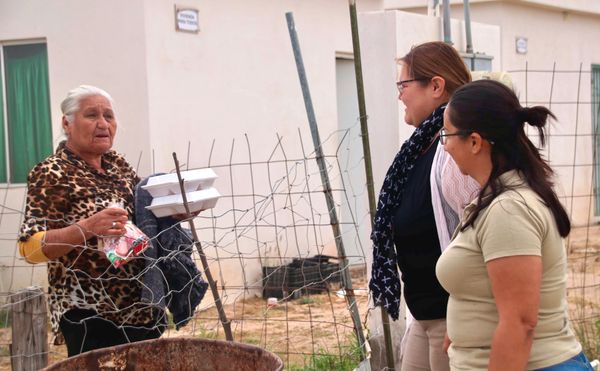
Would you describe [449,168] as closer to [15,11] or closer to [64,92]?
[64,92]

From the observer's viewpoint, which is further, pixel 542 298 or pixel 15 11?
pixel 15 11

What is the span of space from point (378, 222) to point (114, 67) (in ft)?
16.3

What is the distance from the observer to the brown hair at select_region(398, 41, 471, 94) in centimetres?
304

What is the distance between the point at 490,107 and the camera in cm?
238

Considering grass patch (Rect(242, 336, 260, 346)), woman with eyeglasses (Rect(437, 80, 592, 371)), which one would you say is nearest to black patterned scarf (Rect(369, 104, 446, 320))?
woman with eyeglasses (Rect(437, 80, 592, 371))

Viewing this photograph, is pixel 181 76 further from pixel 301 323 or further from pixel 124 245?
pixel 124 245

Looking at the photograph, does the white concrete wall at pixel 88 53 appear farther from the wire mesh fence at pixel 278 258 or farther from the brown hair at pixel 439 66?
the brown hair at pixel 439 66

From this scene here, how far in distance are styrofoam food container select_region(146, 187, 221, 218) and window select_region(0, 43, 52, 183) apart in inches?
188

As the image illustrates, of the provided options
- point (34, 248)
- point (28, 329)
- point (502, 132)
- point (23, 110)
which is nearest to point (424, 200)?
point (502, 132)

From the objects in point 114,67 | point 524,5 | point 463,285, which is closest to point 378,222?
point 463,285

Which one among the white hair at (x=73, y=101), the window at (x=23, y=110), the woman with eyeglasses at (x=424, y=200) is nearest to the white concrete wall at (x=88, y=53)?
the window at (x=23, y=110)

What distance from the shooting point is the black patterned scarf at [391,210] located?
305 cm

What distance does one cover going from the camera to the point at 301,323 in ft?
24.2

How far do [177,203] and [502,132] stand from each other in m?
1.59
